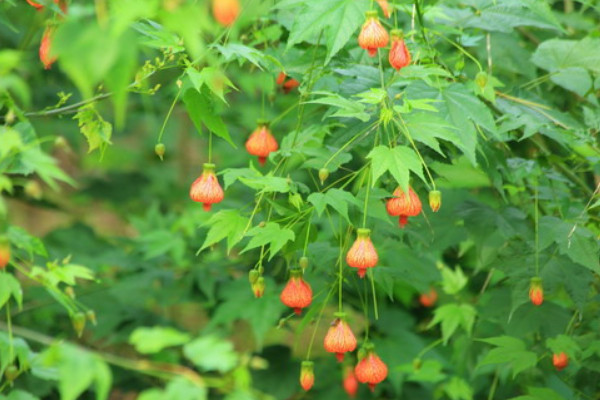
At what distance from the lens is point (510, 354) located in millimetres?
2678

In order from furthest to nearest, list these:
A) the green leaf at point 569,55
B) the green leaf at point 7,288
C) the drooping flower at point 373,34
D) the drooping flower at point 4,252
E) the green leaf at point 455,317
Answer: the green leaf at point 455,317 → the green leaf at point 569,55 → the drooping flower at point 373,34 → the green leaf at point 7,288 → the drooping flower at point 4,252

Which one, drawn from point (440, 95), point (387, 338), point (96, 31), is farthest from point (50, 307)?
point (96, 31)

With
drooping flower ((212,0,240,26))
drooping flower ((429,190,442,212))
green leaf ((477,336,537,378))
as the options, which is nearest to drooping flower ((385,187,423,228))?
drooping flower ((429,190,442,212))

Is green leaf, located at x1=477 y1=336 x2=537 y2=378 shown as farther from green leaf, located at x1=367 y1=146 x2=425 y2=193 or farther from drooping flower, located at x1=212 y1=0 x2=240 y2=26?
drooping flower, located at x1=212 y1=0 x2=240 y2=26

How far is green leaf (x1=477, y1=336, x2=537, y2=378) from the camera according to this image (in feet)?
8.68

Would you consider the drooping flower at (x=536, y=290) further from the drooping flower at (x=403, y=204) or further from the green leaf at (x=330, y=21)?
the green leaf at (x=330, y=21)

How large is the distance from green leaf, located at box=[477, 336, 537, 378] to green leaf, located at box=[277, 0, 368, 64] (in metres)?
1.06

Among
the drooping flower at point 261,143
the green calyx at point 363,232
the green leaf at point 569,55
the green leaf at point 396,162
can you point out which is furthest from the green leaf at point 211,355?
the green leaf at point 569,55

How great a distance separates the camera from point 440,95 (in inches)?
93.4

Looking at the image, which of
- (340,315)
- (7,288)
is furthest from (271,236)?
(7,288)

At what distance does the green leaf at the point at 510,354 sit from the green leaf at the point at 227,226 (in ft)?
2.83

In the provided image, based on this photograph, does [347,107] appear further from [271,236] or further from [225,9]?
[225,9]

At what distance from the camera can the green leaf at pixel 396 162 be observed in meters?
2.05

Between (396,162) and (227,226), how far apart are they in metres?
0.52
